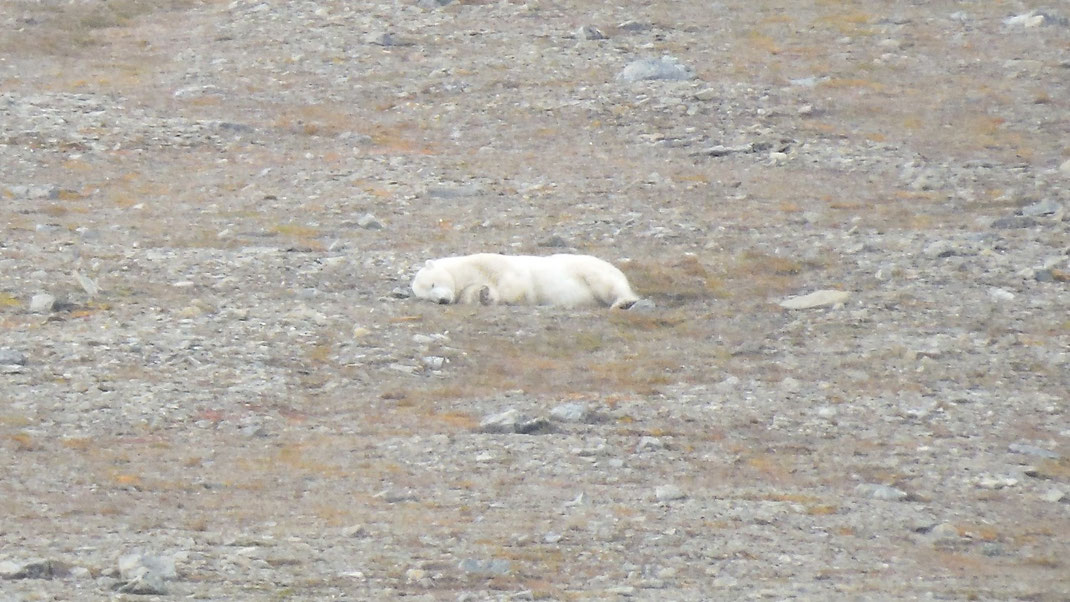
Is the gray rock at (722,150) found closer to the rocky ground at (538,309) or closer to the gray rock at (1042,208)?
the rocky ground at (538,309)

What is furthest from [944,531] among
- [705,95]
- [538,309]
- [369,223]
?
[705,95]

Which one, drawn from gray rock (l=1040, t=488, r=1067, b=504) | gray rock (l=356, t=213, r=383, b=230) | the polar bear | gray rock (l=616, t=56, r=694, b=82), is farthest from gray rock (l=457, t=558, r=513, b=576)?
gray rock (l=616, t=56, r=694, b=82)

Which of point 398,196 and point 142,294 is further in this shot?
point 398,196

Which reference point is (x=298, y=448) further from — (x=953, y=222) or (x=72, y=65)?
(x=72, y=65)

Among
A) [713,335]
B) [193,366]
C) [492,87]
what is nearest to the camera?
[193,366]

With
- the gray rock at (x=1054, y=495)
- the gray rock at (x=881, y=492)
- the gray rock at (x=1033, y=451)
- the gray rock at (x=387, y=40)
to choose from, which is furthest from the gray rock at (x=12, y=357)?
the gray rock at (x=387, y=40)

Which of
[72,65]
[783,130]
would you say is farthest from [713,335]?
[72,65]

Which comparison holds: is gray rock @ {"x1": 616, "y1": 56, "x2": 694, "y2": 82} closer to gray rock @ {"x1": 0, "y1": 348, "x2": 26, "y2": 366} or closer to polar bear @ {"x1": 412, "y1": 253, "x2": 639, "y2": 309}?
polar bear @ {"x1": 412, "y1": 253, "x2": 639, "y2": 309}
